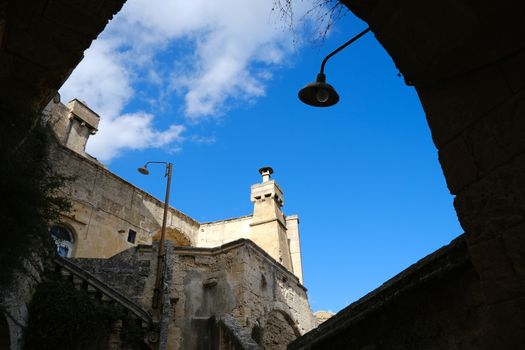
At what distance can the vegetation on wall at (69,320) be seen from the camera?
26.9 feet

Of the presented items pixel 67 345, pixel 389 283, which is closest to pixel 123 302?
pixel 67 345

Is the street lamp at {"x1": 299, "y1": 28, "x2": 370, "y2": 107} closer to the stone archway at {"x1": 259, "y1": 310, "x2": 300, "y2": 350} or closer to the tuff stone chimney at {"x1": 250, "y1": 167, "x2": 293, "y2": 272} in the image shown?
the stone archway at {"x1": 259, "y1": 310, "x2": 300, "y2": 350}

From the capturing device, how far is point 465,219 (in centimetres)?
196

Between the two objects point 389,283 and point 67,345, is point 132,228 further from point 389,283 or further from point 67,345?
point 389,283

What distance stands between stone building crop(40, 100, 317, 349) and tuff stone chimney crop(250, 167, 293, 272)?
5 cm

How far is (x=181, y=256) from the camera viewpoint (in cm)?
1280

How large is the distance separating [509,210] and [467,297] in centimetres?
265

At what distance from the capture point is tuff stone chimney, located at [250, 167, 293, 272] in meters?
20.0

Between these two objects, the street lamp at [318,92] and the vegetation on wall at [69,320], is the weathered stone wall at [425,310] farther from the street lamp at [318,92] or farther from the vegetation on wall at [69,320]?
the vegetation on wall at [69,320]

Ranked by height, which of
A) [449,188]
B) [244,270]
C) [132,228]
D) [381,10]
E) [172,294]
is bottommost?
[449,188]

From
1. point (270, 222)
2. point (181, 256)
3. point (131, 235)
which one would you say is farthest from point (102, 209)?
point (270, 222)

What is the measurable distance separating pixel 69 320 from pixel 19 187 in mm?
4774

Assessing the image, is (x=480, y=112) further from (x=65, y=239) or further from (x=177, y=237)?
(x=177, y=237)

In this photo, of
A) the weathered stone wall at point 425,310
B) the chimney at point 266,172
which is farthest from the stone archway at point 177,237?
the weathered stone wall at point 425,310
